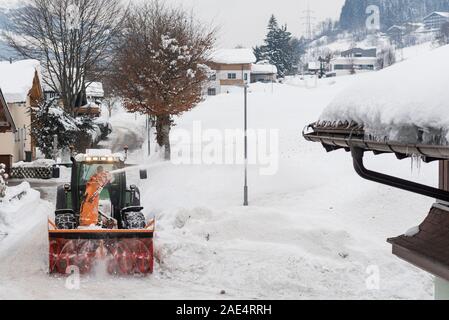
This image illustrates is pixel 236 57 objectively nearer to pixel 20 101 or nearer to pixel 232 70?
pixel 232 70

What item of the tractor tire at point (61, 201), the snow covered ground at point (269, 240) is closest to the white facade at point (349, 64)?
the snow covered ground at point (269, 240)

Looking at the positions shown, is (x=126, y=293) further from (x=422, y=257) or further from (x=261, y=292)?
(x=422, y=257)

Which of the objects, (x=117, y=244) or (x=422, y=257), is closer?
(x=422, y=257)

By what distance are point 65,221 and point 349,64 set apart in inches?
3483

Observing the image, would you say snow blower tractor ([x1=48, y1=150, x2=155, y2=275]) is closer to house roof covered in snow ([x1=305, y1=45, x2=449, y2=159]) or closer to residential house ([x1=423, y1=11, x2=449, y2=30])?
house roof covered in snow ([x1=305, y1=45, x2=449, y2=159])

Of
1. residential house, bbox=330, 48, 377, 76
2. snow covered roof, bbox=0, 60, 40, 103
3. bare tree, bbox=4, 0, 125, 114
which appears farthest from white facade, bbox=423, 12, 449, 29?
snow covered roof, bbox=0, 60, 40, 103

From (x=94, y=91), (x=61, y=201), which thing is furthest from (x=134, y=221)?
(x=94, y=91)

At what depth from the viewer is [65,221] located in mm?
12570

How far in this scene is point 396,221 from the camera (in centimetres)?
1728

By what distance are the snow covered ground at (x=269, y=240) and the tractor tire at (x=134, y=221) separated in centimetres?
86

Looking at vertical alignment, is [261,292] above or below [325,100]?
below

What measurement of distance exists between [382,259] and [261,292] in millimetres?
3320

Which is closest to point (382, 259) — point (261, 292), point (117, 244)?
point (261, 292)

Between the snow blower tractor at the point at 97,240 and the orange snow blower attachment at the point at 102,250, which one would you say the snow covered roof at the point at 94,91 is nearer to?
the snow blower tractor at the point at 97,240
